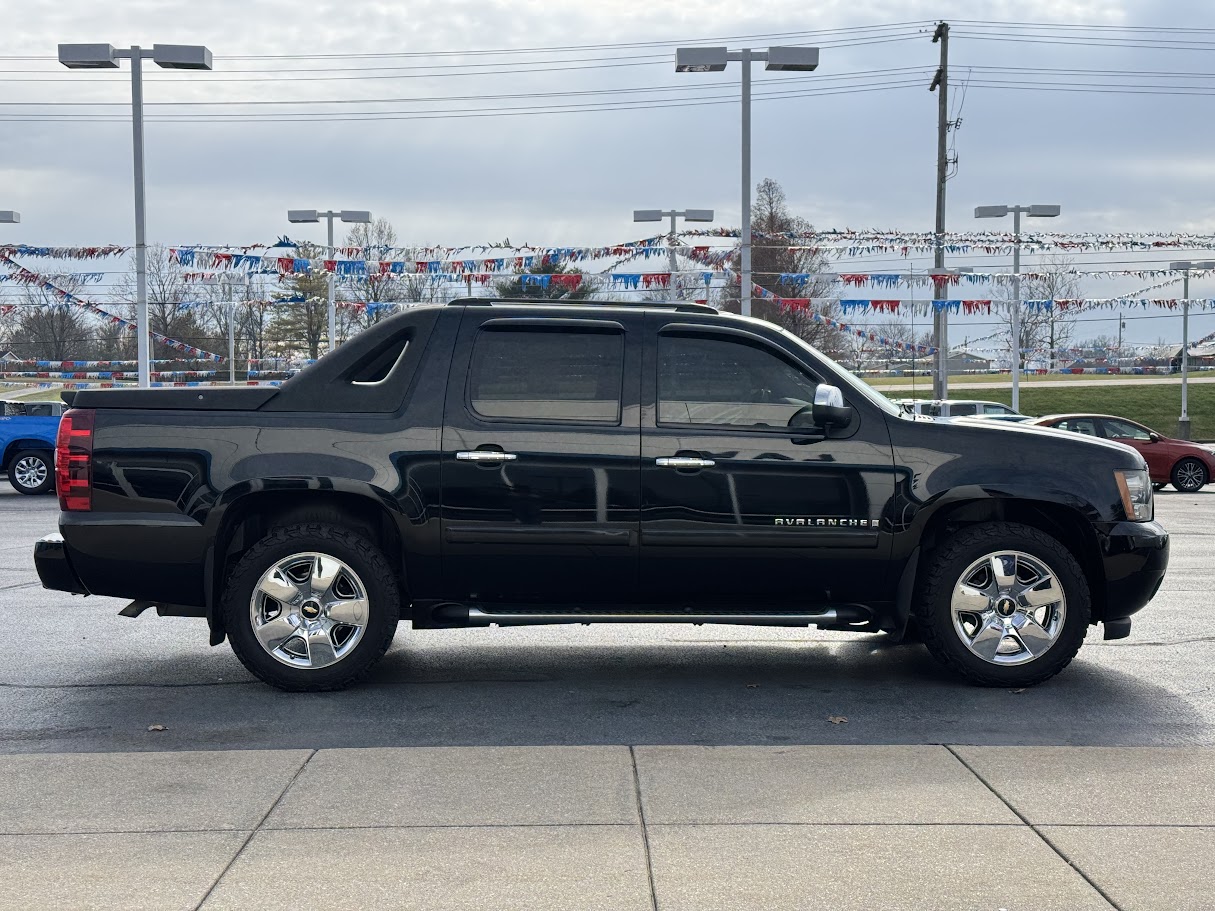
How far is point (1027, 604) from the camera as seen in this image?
6605 millimetres

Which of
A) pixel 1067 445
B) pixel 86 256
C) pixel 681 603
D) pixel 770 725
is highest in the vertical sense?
pixel 86 256

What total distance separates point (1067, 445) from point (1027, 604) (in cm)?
82

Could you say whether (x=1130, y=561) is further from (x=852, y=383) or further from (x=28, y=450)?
(x=28, y=450)

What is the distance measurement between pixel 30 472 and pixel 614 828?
62.3ft

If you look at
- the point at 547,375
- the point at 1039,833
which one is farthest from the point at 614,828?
the point at 547,375

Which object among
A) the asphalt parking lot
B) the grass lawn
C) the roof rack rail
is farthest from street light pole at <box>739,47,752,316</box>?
the grass lawn

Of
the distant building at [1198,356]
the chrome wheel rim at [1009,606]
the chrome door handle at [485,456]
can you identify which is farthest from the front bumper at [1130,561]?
the distant building at [1198,356]

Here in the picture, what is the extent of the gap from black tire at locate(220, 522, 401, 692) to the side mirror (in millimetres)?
2204

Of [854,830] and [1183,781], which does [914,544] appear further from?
[854,830]

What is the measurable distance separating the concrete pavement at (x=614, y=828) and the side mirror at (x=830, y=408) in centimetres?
170

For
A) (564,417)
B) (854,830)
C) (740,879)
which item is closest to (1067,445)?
(564,417)

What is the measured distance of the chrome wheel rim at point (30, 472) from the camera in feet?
68.9

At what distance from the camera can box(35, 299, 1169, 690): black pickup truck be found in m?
6.47

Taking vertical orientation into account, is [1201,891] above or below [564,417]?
below
